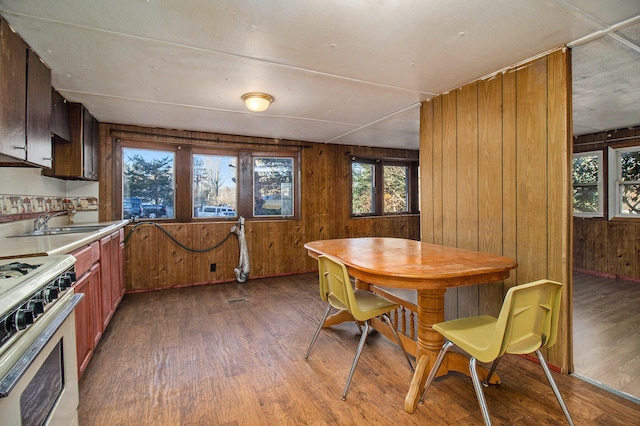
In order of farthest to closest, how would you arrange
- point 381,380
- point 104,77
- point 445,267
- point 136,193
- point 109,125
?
point 136,193, point 109,125, point 104,77, point 381,380, point 445,267

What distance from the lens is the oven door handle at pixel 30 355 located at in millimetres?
785

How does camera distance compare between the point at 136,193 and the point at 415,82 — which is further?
the point at 136,193

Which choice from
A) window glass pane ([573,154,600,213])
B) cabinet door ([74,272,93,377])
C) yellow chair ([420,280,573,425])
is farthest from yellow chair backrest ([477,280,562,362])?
window glass pane ([573,154,600,213])

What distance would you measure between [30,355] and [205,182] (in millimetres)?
3846

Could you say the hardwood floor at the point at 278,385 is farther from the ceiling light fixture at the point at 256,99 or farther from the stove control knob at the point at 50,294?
the ceiling light fixture at the point at 256,99

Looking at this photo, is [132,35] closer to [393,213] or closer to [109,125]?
[109,125]

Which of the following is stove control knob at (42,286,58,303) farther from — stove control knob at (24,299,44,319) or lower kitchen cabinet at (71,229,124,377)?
lower kitchen cabinet at (71,229,124,377)

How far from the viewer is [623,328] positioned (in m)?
2.72

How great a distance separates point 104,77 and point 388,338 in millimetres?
3116

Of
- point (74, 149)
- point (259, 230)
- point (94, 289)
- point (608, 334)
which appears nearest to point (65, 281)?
point (94, 289)

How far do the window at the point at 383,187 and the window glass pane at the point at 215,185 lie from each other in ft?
7.12

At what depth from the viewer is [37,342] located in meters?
1.01

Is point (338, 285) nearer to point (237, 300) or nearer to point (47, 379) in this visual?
point (47, 379)

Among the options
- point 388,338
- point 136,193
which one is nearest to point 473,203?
point 388,338
